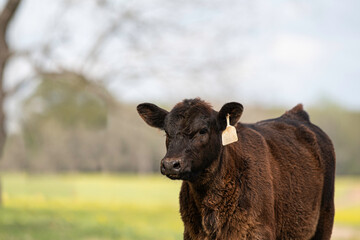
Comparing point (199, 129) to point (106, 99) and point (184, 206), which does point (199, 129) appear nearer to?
point (184, 206)

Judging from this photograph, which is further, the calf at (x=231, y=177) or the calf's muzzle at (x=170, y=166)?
the calf at (x=231, y=177)

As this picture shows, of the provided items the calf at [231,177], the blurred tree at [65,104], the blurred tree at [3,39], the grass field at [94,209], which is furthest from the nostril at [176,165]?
the blurred tree at [65,104]

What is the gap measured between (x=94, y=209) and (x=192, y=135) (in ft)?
64.4

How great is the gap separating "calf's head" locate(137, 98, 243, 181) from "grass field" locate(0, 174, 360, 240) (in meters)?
8.12

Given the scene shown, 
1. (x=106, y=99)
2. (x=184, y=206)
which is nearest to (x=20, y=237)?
(x=106, y=99)

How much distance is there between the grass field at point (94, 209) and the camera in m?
15.0

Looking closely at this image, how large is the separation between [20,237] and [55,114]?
16.2m

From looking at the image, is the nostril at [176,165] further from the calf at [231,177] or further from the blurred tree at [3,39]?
the blurred tree at [3,39]

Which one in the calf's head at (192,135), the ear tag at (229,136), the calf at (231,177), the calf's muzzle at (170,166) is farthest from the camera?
the ear tag at (229,136)

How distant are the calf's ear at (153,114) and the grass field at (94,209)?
7577 millimetres

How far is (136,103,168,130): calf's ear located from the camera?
20.5 ft

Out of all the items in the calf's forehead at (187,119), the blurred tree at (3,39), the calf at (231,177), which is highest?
the blurred tree at (3,39)

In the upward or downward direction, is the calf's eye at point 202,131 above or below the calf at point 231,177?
above

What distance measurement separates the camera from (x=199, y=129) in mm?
5781
